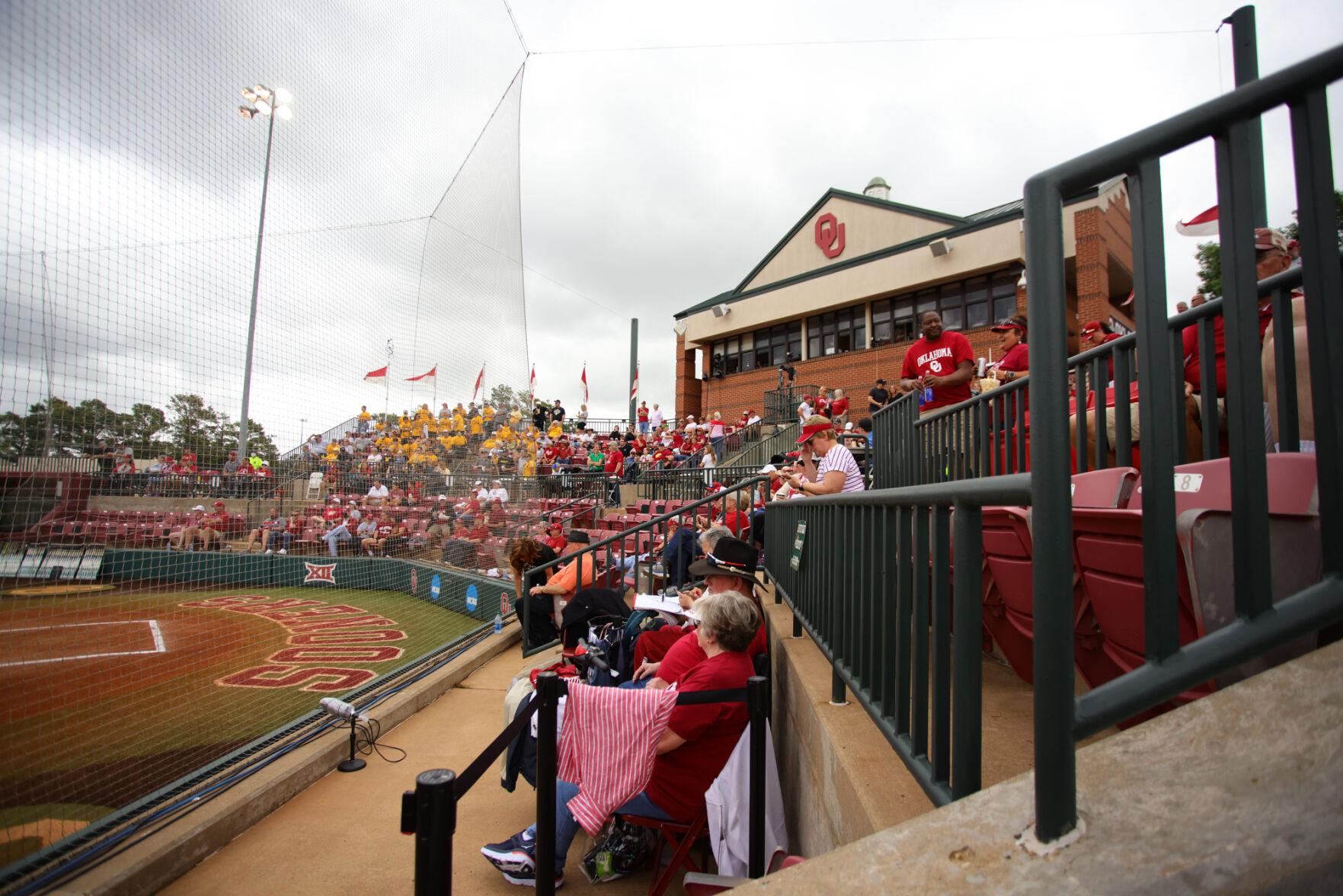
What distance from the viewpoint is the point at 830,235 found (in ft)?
83.0

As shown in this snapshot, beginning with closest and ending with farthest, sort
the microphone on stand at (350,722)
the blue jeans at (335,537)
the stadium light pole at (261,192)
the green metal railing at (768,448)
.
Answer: the microphone on stand at (350,722)
the stadium light pole at (261,192)
the blue jeans at (335,537)
the green metal railing at (768,448)

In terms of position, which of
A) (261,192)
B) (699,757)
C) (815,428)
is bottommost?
(699,757)

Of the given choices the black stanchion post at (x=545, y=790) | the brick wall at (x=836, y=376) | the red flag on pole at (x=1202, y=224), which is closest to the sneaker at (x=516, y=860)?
the black stanchion post at (x=545, y=790)

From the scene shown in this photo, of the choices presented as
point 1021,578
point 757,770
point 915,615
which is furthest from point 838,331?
point 915,615

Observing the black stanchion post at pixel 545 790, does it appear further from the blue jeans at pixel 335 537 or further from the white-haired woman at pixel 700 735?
the blue jeans at pixel 335 537

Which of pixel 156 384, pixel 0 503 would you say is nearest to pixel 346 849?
pixel 0 503

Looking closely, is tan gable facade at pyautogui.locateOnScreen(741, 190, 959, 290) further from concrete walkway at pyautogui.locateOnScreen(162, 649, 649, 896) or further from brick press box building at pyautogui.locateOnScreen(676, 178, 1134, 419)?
concrete walkway at pyautogui.locateOnScreen(162, 649, 649, 896)

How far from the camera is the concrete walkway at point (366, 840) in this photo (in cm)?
316

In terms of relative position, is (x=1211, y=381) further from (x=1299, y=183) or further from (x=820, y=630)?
(x=820, y=630)

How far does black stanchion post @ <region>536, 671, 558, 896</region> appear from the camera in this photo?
7.43 ft

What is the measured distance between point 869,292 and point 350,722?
71.9 feet

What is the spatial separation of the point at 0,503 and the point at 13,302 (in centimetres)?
96

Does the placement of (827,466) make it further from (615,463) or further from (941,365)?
(615,463)

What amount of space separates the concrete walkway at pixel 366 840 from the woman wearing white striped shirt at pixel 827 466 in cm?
311
